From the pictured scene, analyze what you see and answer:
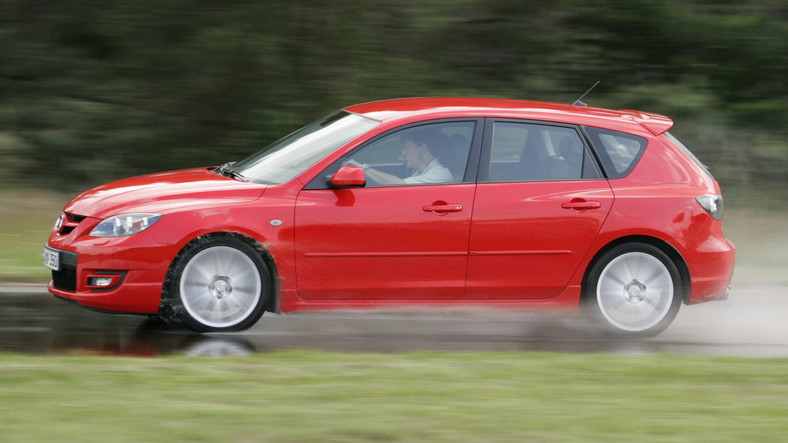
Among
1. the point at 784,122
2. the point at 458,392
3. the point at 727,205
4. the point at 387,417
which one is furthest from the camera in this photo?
the point at 784,122

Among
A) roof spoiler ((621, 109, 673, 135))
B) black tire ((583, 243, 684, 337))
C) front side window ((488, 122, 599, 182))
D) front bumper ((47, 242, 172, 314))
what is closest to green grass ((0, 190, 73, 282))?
front bumper ((47, 242, 172, 314))

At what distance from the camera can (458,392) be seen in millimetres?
5102

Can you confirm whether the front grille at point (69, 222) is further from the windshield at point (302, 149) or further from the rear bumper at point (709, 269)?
the rear bumper at point (709, 269)

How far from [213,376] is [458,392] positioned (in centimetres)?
129

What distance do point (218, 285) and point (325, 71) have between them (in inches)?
257

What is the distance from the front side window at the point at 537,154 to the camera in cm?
705

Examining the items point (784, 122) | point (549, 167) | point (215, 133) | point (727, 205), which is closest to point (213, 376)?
point (549, 167)

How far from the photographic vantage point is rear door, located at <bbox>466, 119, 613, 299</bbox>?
693 cm

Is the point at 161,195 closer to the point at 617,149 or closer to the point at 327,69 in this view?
the point at 617,149

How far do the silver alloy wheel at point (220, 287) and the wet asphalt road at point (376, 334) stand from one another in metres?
0.14

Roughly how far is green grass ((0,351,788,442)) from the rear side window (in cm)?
160

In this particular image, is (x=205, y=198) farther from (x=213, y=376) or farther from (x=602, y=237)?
(x=602, y=237)

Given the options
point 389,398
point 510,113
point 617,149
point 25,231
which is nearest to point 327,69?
point 25,231

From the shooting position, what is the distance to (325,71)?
12.8 meters
